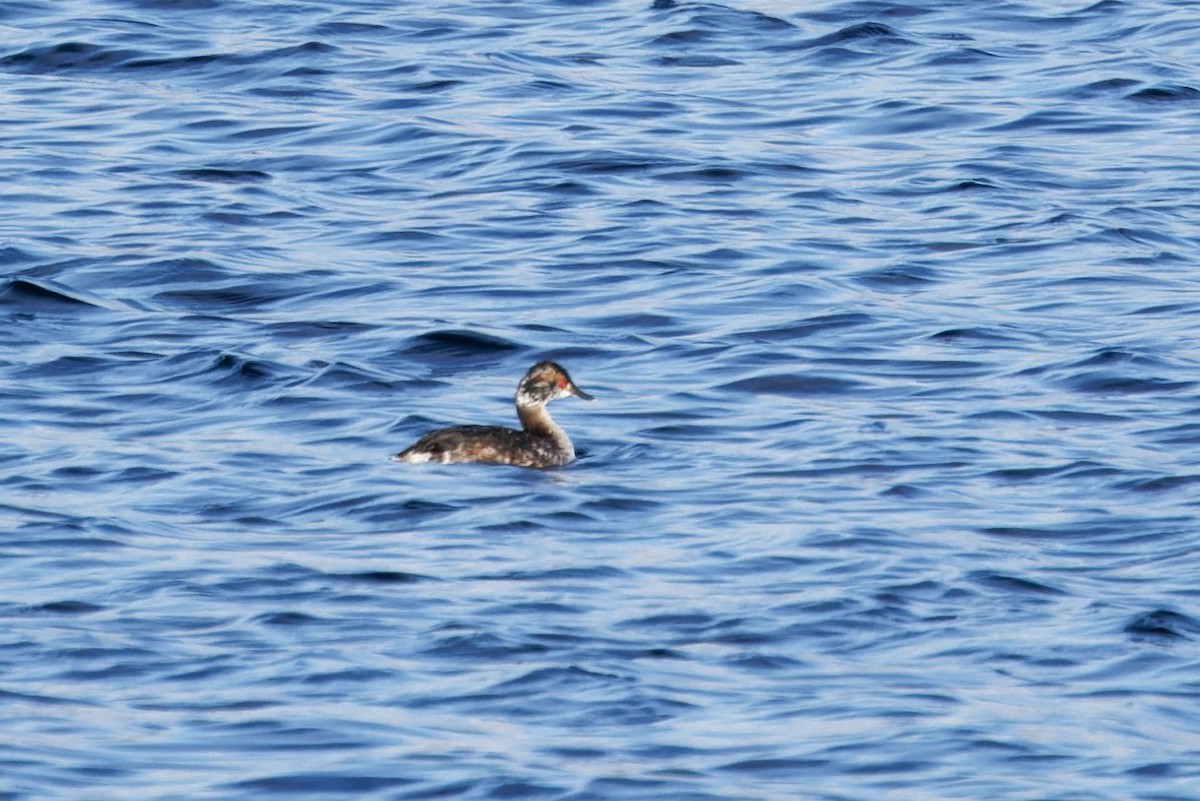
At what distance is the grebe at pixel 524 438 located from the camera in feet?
45.5

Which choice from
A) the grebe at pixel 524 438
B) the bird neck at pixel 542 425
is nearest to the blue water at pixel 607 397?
the grebe at pixel 524 438

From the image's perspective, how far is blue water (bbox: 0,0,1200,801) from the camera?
10086mm

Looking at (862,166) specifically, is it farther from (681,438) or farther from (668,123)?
(681,438)

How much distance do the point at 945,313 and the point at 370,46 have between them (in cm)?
937

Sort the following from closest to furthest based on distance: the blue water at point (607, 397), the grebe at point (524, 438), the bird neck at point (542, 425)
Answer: the blue water at point (607, 397)
the grebe at point (524, 438)
the bird neck at point (542, 425)

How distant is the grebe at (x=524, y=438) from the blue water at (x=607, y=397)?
0.13m

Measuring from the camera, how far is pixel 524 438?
A: 47.0 ft

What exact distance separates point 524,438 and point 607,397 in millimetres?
1388

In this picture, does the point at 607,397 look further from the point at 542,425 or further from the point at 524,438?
the point at 524,438

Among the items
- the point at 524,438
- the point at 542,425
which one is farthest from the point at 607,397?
the point at 524,438

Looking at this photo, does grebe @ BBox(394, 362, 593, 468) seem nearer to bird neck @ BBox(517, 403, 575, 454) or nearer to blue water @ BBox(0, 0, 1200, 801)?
bird neck @ BBox(517, 403, 575, 454)

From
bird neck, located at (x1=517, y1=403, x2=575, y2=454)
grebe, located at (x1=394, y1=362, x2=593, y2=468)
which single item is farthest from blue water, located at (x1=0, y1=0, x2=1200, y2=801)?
bird neck, located at (x1=517, y1=403, x2=575, y2=454)

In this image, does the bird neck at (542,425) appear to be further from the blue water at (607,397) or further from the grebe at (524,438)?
the blue water at (607,397)

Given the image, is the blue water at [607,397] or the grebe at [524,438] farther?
the grebe at [524,438]
